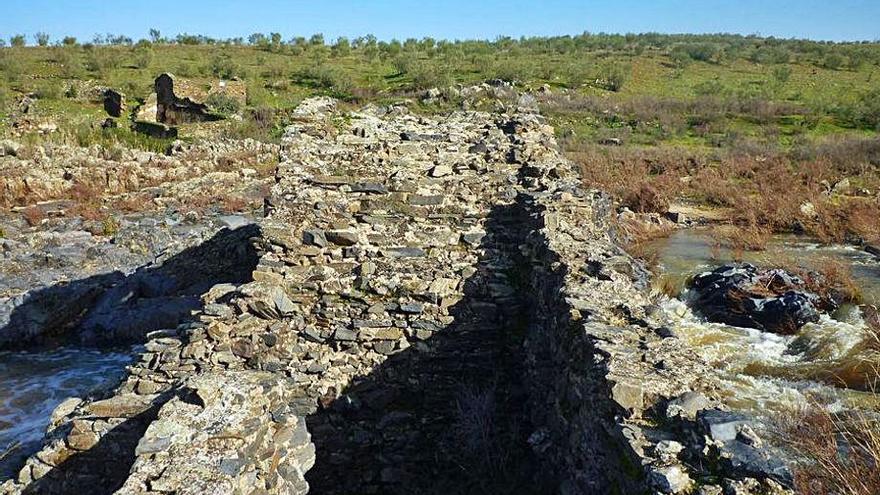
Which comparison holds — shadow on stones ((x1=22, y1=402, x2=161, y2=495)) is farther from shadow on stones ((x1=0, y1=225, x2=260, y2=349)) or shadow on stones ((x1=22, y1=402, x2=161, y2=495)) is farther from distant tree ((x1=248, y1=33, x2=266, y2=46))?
distant tree ((x1=248, y1=33, x2=266, y2=46))

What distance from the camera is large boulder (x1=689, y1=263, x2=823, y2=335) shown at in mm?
10750

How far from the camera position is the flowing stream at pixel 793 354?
823 cm

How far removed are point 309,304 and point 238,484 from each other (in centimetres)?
276

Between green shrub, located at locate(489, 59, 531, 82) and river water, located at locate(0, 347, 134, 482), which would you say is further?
green shrub, located at locate(489, 59, 531, 82)

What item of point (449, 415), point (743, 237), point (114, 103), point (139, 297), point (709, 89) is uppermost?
point (709, 89)

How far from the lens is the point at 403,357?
19.8 feet

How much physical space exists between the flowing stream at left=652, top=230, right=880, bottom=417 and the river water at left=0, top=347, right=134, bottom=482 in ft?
26.4

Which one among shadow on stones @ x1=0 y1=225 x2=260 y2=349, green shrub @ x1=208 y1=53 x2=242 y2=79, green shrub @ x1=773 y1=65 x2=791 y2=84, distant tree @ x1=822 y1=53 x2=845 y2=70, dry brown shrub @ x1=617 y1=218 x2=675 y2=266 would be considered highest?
distant tree @ x1=822 y1=53 x2=845 y2=70

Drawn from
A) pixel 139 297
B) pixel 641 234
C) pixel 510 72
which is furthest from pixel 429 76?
pixel 139 297

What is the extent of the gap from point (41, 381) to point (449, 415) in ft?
23.3

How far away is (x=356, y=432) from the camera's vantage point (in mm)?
5801

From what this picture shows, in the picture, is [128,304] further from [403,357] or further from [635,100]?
[635,100]

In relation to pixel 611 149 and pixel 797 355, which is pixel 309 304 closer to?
pixel 797 355

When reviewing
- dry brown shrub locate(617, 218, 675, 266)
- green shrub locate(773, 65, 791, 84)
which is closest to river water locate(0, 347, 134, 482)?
dry brown shrub locate(617, 218, 675, 266)
